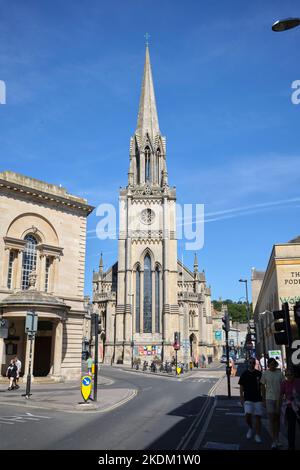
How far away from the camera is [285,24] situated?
28.6ft

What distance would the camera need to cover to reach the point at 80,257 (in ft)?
102

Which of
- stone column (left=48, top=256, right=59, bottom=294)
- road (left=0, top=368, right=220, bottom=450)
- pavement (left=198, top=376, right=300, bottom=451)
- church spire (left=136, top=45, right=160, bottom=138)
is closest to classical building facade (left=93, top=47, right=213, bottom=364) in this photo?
church spire (left=136, top=45, right=160, bottom=138)

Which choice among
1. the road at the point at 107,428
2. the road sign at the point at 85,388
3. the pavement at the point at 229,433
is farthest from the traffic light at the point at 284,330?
the road sign at the point at 85,388

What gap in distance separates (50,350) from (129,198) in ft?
143

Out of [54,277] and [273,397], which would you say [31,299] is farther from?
[273,397]

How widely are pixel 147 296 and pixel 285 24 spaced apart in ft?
193

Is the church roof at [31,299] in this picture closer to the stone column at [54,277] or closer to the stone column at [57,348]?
the stone column at [57,348]

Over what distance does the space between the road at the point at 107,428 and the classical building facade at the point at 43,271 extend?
10.7 m

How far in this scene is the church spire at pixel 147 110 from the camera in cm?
7794

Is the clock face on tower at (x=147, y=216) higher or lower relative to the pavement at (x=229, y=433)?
higher

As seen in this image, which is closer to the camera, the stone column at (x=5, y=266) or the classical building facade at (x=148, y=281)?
the stone column at (x=5, y=266)

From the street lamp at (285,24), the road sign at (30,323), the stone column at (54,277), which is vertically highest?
the street lamp at (285,24)

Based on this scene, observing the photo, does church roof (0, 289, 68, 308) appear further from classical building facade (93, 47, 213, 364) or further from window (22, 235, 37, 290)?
classical building facade (93, 47, 213, 364)

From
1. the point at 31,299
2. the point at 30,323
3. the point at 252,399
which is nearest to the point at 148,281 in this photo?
→ the point at 31,299
